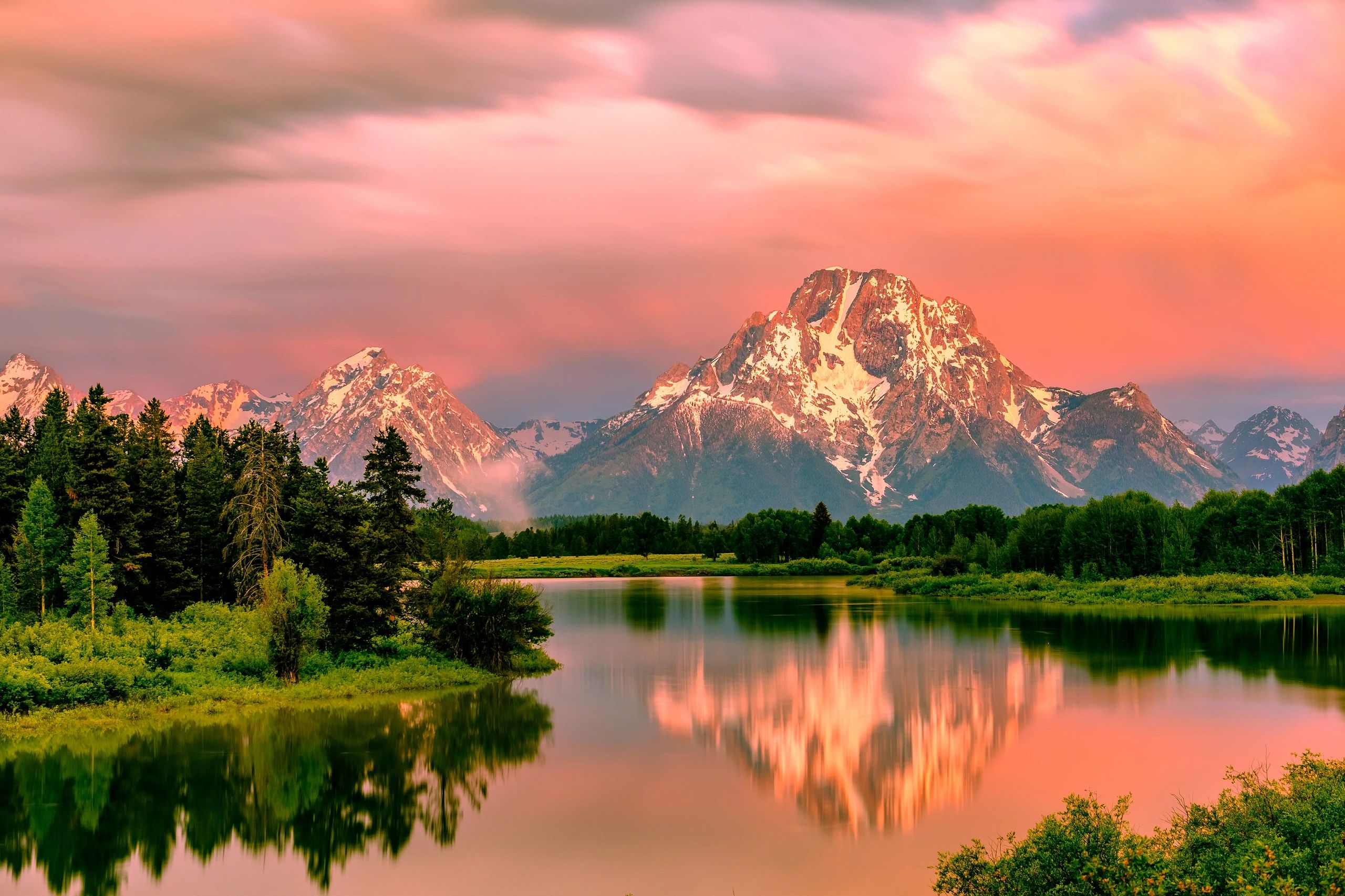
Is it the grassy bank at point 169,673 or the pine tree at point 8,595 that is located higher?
the pine tree at point 8,595

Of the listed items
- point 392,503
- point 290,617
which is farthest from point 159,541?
point 290,617

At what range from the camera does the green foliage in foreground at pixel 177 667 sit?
44.8 metres

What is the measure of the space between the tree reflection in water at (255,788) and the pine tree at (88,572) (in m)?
12.4

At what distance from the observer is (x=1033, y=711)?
5038 centimetres

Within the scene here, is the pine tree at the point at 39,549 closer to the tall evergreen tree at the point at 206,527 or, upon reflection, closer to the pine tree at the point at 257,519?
the pine tree at the point at 257,519

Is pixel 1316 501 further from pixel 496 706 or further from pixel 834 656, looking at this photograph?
pixel 496 706

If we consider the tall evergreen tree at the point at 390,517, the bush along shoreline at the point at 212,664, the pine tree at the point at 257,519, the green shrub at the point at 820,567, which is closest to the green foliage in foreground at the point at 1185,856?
the bush along shoreline at the point at 212,664

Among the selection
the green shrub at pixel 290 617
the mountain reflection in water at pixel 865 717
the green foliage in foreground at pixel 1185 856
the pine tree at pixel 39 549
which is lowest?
the mountain reflection in water at pixel 865 717

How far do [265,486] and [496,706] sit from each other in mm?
19570

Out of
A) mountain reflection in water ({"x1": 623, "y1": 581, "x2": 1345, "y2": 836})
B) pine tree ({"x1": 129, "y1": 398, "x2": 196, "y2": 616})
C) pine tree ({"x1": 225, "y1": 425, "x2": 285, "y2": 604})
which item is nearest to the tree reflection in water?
mountain reflection in water ({"x1": 623, "y1": 581, "x2": 1345, "y2": 836})

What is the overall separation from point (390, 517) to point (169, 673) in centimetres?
1574

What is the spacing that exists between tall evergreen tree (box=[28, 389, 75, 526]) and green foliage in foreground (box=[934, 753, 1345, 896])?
51857mm

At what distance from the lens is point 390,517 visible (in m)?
62.3

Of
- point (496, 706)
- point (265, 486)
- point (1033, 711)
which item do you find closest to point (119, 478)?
point (265, 486)
